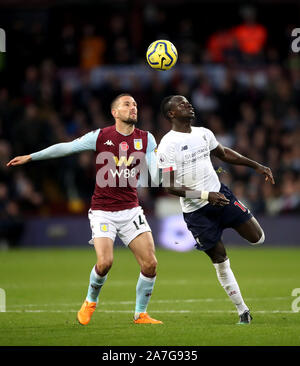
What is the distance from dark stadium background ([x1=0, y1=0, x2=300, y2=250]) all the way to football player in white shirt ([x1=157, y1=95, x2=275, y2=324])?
11.1 meters

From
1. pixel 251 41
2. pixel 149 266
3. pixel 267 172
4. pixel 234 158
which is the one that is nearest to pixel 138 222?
pixel 149 266

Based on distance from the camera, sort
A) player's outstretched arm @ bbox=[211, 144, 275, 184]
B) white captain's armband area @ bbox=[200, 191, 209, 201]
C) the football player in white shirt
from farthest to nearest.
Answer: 1. player's outstretched arm @ bbox=[211, 144, 275, 184]
2. the football player in white shirt
3. white captain's armband area @ bbox=[200, 191, 209, 201]

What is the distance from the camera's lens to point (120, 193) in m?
9.79

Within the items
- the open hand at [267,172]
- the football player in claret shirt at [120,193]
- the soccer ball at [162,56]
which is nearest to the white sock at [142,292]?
the football player in claret shirt at [120,193]

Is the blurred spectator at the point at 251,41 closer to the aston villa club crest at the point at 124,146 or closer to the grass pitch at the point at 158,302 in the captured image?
the grass pitch at the point at 158,302

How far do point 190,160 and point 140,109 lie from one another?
13.1 m

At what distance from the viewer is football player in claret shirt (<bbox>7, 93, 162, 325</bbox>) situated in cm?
964

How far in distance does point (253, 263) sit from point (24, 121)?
7.70 m

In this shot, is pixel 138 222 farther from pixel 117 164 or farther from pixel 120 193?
pixel 117 164

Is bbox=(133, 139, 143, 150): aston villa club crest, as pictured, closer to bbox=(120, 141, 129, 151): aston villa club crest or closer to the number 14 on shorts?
bbox=(120, 141, 129, 151): aston villa club crest

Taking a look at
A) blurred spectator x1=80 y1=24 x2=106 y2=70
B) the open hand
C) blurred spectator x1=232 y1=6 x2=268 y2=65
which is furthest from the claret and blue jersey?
blurred spectator x1=80 y1=24 x2=106 y2=70

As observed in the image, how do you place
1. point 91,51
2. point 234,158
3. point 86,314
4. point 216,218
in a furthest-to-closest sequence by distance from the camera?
point 91,51 < point 234,158 < point 216,218 < point 86,314

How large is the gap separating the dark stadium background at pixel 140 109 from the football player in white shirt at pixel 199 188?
11.1 m

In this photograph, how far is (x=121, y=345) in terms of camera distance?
7949 millimetres
